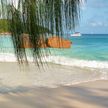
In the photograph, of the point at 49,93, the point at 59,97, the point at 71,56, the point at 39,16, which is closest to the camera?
the point at 39,16

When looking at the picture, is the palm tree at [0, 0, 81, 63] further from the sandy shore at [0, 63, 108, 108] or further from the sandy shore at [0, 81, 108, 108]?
the sandy shore at [0, 81, 108, 108]

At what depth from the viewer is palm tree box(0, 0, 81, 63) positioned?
1.00 m

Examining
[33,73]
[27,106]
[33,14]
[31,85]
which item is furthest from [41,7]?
[33,73]

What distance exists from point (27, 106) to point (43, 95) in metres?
1.09

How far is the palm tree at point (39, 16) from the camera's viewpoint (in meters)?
1.00

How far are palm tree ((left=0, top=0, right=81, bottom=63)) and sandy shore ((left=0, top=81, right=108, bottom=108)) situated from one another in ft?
12.2

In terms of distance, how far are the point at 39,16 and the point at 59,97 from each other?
15.1 ft

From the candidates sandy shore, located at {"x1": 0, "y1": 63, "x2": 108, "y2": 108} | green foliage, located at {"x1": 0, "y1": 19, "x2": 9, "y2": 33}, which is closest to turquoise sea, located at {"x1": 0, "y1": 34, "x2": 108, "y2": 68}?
green foliage, located at {"x1": 0, "y1": 19, "x2": 9, "y2": 33}

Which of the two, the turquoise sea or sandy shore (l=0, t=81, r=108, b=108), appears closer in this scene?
the turquoise sea

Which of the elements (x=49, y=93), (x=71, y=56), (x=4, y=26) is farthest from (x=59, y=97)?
(x=71, y=56)

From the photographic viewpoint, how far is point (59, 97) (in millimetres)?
5531

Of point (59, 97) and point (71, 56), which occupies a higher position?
point (59, 97)

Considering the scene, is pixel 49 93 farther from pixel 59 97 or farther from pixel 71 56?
pixel 71 56

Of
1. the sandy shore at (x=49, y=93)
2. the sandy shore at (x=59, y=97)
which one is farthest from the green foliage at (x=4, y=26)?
the sandy shore at (x=59, y=97)
